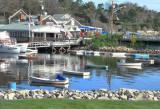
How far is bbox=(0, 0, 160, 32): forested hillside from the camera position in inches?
4840

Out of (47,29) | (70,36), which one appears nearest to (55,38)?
(47,29)

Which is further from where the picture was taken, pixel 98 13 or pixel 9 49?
pixel 98 13

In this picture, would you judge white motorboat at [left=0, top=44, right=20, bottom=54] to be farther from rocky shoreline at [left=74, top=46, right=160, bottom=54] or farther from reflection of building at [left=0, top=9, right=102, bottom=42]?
rocky shoreline at [left=74, top=46, right=160, bottom=54]

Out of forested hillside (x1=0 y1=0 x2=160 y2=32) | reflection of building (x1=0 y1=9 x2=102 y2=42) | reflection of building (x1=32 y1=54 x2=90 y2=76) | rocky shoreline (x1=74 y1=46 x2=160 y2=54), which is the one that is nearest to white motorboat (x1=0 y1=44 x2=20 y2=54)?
reflection of building (x1=0 y1=9 x2=102 y2=42)

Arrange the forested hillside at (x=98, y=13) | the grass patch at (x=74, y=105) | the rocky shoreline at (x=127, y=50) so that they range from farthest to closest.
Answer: the forested hillside at (x=98, y=13), the rocky shoreline at (x=127, y=50), the grass patch at (x=74, y=105)

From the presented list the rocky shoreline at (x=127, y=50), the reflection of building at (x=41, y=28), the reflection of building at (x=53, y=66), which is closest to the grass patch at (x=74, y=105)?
the reflection of building at (x=53, y=66)

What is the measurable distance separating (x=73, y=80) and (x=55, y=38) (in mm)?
46774

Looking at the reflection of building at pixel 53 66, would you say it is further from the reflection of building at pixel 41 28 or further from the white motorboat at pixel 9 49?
the reflection of building at pixel 41 28

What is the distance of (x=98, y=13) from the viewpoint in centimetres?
13850

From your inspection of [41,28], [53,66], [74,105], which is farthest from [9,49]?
[74,105]

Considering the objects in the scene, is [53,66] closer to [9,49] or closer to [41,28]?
[9,49]

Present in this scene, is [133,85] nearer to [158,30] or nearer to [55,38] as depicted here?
[55,38]

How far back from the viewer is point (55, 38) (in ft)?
268

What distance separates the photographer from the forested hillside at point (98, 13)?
123 m
